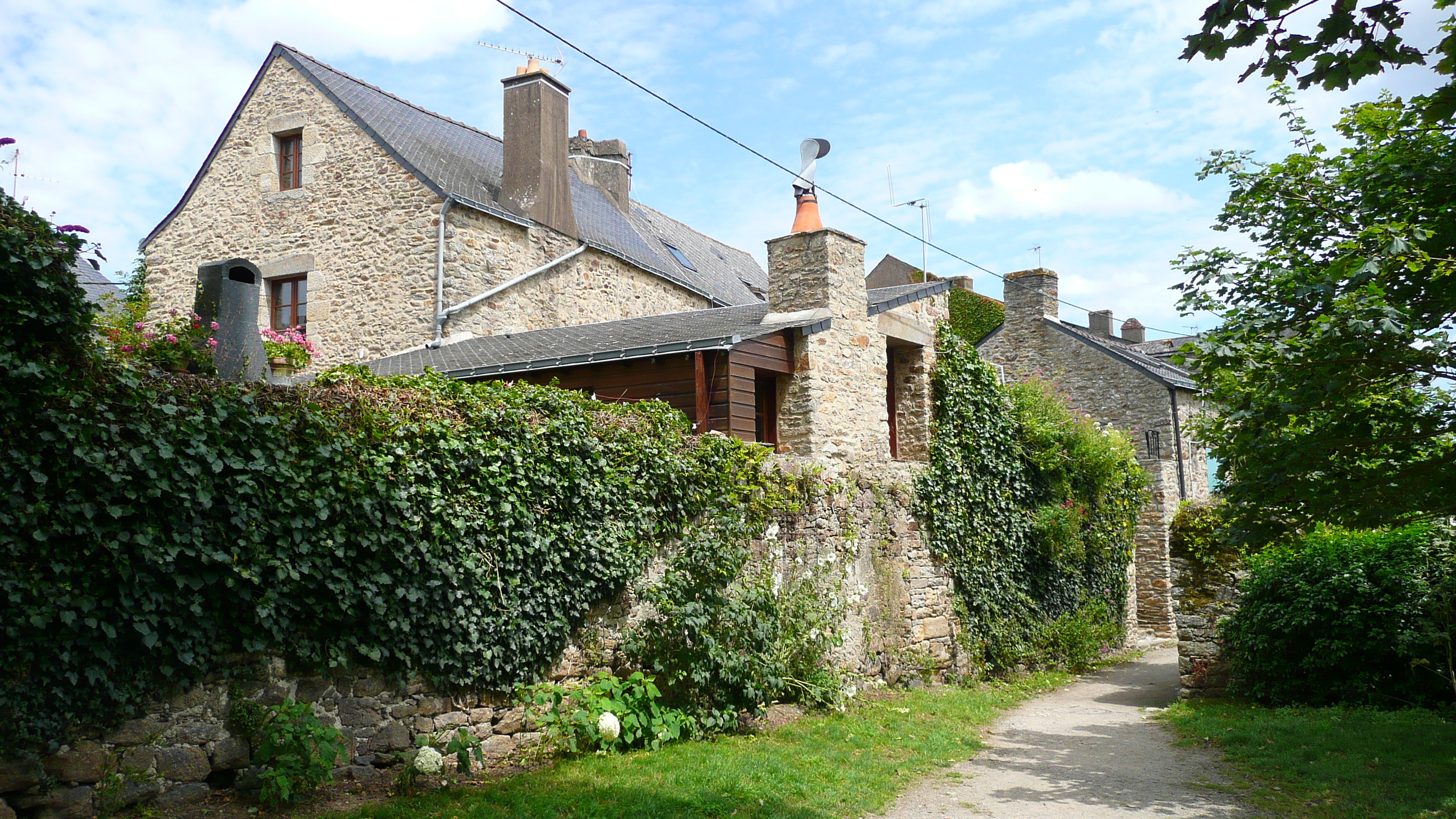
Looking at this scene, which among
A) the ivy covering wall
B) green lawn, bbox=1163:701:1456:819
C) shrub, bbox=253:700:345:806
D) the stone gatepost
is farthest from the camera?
the ivy covering wall

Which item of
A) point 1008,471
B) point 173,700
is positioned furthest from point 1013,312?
point 173,700

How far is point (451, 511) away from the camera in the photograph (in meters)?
6.04

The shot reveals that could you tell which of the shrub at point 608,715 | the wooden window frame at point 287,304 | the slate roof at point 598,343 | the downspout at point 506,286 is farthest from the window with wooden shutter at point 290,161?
the shrub at point 608,715

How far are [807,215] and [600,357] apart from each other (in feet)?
11.7

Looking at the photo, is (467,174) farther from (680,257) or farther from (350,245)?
(680,257)

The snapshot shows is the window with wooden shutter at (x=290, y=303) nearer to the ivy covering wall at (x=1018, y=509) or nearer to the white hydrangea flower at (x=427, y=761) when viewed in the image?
the ivy covering wall at (x=1018, y=509)

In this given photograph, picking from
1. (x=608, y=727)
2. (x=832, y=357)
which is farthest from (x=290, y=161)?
(x=608, y=727)

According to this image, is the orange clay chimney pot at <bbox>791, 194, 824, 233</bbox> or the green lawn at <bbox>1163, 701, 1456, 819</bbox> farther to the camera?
the orange clay chimney pot at <bbox>791, 194, 824, 233</bbox>

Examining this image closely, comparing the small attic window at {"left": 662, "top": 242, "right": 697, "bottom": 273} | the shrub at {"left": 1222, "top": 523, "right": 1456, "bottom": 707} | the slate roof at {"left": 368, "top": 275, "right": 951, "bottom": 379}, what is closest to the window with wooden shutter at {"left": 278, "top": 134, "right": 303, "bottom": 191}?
the slate roof at {"left": 368, "top": 275, "right": 951, "bottom": 379}

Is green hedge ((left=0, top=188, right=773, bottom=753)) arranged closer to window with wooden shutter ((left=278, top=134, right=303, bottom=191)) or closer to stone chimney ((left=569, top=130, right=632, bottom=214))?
window with wooden shutter ((left=278, top=134, right=303, bottom=191))

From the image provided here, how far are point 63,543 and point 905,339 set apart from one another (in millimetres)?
9381

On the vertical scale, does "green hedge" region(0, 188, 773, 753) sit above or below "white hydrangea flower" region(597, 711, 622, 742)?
above

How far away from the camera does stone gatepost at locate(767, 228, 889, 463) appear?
10.5m

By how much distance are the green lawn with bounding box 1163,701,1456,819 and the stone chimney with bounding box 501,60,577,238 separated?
11.5 metres
